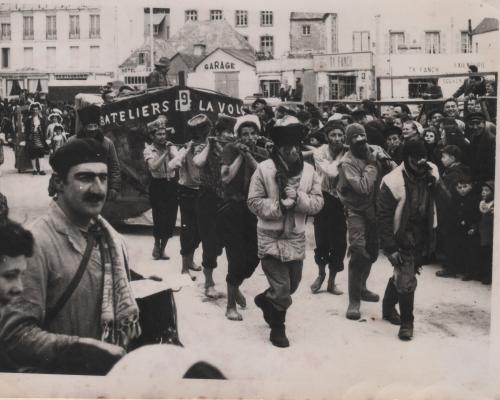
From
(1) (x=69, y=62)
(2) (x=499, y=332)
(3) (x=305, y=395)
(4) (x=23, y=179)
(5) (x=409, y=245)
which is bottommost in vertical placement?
(3) (x=305, y=395)

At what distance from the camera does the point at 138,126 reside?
21.2 feet

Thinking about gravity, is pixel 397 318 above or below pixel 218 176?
below

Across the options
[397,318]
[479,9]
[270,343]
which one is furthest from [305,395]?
[479,9]

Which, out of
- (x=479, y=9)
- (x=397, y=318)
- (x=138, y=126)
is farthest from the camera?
(x=138, y=126)

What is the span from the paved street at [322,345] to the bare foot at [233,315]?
4 centimetres

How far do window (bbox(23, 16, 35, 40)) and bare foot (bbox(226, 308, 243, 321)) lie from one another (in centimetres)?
218

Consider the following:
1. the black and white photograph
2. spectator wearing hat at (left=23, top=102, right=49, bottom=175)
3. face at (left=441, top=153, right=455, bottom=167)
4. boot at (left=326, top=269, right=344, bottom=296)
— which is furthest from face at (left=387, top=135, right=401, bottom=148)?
spectator wearing hat at (left=23, top=102, right=49, bottom=175)

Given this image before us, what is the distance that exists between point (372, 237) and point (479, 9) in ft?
5.60

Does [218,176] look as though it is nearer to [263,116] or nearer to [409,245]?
[409,245]

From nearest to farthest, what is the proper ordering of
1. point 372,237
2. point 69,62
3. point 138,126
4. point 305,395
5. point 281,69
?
point 305,395
point 372,237
point 69,62
point 138,126
point 281,69

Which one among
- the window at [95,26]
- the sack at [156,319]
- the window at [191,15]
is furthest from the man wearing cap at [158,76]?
the sack at [156,319]

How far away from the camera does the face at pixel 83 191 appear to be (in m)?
3.06

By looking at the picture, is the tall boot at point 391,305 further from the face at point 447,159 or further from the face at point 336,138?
the face at point 447,159

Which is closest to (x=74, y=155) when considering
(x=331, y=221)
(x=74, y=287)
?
(x=74, y=287)
